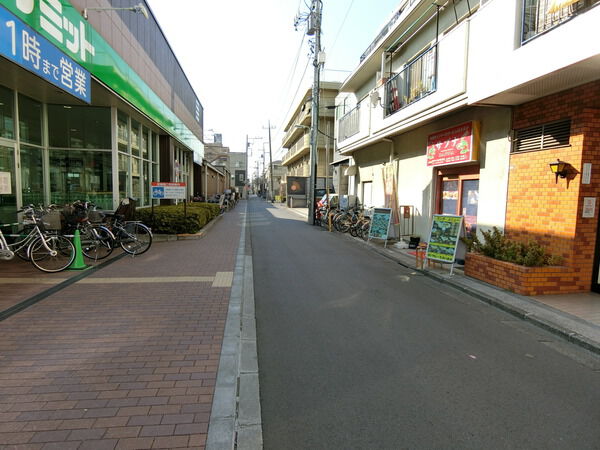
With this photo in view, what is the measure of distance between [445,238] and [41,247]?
8211 millimetres

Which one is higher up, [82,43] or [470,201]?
[82,43]

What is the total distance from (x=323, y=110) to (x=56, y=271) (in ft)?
96.7

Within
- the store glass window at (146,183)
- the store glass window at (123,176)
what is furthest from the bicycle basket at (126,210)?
the store glass window at (146,183)

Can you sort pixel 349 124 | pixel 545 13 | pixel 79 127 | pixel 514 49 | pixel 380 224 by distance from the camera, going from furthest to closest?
pixel 349 124 → pixel 380 224 → pixel 79 127 → pixel 514 49 → pixel 545 13

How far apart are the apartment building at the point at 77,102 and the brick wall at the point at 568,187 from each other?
891 centimetres

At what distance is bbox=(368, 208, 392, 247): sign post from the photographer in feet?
40.7

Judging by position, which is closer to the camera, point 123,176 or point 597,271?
point 597,271

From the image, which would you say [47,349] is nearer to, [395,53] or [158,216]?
[158,216]

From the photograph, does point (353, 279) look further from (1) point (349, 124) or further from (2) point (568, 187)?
(1) point (349, 124)

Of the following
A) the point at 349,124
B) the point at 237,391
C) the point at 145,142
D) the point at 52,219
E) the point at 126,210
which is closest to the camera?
the point at 237,391

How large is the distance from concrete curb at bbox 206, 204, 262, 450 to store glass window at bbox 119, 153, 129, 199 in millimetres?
8633

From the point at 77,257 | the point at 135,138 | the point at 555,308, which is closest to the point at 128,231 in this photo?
the point at 77,257

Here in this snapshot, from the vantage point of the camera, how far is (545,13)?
627 centimetres

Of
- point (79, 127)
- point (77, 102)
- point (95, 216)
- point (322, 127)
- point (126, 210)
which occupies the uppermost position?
point (322, 127)
